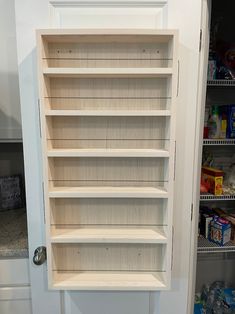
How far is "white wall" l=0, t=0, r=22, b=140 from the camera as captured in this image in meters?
1.28

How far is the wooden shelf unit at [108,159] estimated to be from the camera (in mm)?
910

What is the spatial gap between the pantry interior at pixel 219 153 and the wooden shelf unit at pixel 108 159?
0.77 metres

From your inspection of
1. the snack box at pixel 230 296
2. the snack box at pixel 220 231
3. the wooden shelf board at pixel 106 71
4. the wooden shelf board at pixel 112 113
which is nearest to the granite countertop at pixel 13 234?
the wooden shelf board at pixel 112 113

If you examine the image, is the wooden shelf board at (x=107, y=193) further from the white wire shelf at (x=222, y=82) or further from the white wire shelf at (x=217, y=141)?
the white wire shelf at (x=222, y=82)

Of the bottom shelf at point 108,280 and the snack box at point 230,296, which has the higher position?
the bottom shelf at point 108,280

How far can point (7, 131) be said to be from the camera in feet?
4.56

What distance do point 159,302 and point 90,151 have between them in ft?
2.59

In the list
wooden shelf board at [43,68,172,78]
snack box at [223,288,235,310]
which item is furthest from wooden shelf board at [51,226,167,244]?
snack box at [223,288,235,310]

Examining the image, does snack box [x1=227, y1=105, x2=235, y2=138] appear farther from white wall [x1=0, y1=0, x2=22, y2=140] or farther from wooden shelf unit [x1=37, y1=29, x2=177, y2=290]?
white wall [x1=0, y1=0, x2=22, y2=140]

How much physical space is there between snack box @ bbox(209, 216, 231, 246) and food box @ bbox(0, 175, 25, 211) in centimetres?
134

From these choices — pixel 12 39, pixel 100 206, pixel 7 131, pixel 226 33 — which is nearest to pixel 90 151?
pixel 100 206

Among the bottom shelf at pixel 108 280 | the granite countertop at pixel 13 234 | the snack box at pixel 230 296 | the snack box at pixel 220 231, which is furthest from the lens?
the snack box at pixel 230 296

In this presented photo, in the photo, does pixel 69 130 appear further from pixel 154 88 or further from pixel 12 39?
pixel 12 39

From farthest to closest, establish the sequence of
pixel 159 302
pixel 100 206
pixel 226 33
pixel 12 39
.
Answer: pixel 226 33
pixel 12 39
pixel 159 302
pixel 100 206
